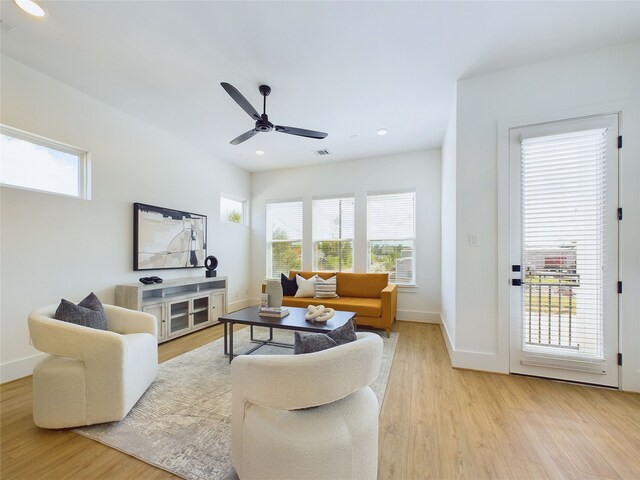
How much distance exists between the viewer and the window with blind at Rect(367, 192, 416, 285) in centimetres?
469

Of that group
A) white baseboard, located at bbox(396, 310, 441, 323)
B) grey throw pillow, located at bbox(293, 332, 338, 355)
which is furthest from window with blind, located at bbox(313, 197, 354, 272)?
grey throw pillow, located at bbox(293, 332, 338, 355)

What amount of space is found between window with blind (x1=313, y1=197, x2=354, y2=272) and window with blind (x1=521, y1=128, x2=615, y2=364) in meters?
2.88

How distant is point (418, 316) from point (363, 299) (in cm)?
110

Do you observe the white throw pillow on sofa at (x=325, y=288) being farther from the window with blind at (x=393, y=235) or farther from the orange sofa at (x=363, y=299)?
the window with blind at (x=393, y=235)

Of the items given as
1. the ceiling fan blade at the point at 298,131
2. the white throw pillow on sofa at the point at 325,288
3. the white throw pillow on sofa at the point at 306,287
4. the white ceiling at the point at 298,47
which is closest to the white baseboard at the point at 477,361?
the white throw pillow on sofa at the point at 325,288

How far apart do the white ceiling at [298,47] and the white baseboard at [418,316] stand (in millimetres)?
3110

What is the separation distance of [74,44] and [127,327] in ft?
8.15

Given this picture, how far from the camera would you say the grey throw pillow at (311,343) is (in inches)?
51.8

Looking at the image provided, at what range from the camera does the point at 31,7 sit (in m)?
1.87

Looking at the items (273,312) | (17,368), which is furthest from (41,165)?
(273,312)

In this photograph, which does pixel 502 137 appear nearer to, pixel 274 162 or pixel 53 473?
pixel 274 162

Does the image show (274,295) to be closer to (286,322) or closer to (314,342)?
(286,322)

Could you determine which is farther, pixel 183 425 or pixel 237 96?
pixel 237 96

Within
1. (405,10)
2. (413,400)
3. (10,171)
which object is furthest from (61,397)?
(405,10)
